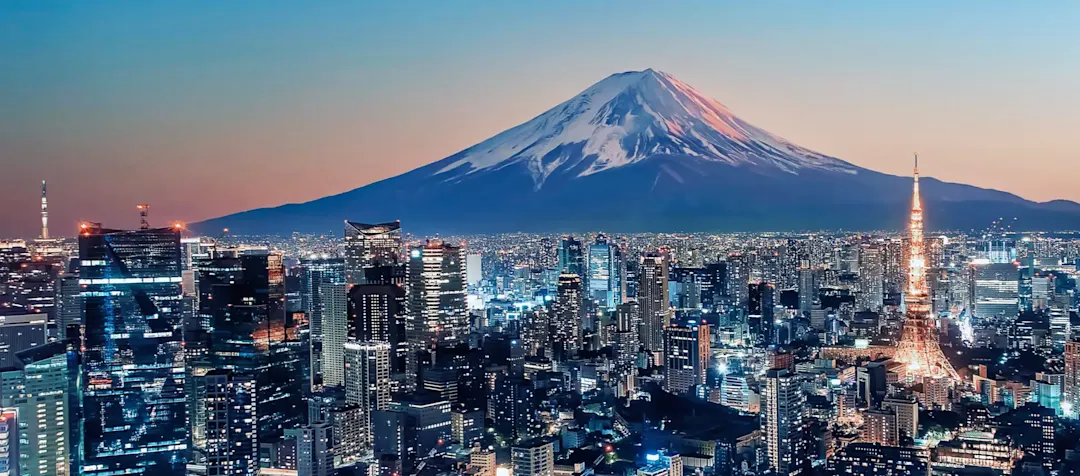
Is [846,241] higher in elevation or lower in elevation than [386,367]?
higher

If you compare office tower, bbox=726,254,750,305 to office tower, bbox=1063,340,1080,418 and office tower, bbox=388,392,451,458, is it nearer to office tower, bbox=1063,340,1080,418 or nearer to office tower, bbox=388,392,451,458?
office tower, bbox=1063,340,1080,418

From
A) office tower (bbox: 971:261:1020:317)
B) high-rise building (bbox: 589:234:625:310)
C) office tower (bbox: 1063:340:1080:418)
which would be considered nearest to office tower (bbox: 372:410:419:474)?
office tower (bbox: 1063:340:1080:418)

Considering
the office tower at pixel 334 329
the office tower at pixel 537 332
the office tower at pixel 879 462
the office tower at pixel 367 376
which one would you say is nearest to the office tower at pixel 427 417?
the office tower at pixel 367 376

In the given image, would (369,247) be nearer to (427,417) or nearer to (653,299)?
(653,299)

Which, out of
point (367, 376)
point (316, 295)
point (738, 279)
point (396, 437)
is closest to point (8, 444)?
point (396, 437)

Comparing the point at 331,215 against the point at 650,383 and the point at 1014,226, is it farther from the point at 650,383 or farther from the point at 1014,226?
the point at 1014,226

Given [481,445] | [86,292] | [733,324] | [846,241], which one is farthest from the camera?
[846,241]

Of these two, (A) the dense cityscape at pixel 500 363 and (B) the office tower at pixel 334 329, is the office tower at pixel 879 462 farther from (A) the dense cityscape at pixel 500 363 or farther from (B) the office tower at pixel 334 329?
(B) the office tower at pixel 334 329

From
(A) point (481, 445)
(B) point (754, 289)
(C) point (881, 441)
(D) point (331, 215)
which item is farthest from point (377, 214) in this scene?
(C) point (881, 441)
